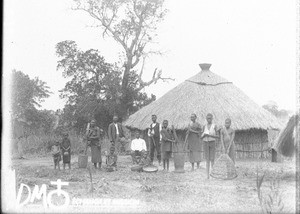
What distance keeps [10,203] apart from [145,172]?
217 inches

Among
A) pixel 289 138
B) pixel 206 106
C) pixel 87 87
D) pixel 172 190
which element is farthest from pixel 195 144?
pixel 87 87

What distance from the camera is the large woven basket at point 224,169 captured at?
32.2ft

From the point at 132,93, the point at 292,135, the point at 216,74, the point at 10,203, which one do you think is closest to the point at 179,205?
the point at 292,135

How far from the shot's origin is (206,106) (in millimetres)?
16672

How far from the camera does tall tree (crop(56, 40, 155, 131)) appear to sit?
68.3ft

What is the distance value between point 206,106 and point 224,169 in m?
6.96

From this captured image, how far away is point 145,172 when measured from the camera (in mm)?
11516

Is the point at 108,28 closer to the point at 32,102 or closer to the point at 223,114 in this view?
the point at 32,102

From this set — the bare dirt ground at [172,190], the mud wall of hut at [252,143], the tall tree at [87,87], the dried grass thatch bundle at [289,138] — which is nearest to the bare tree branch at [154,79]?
the tall tree at [87,87]

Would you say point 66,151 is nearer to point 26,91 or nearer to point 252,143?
point 252,143

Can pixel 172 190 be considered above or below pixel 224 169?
below

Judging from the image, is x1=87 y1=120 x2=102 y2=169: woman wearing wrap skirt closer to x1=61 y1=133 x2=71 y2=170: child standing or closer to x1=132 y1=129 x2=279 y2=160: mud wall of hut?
x1=61 y1=133 x2=71 y2=170: child standing

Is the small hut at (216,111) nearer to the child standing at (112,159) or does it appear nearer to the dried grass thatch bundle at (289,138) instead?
the child standing at (112,159)

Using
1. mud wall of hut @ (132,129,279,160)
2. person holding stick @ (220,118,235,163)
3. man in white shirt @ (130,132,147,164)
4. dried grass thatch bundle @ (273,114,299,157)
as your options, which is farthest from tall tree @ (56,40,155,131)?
dried grass thatch bundle @ (273,114,299,157)
